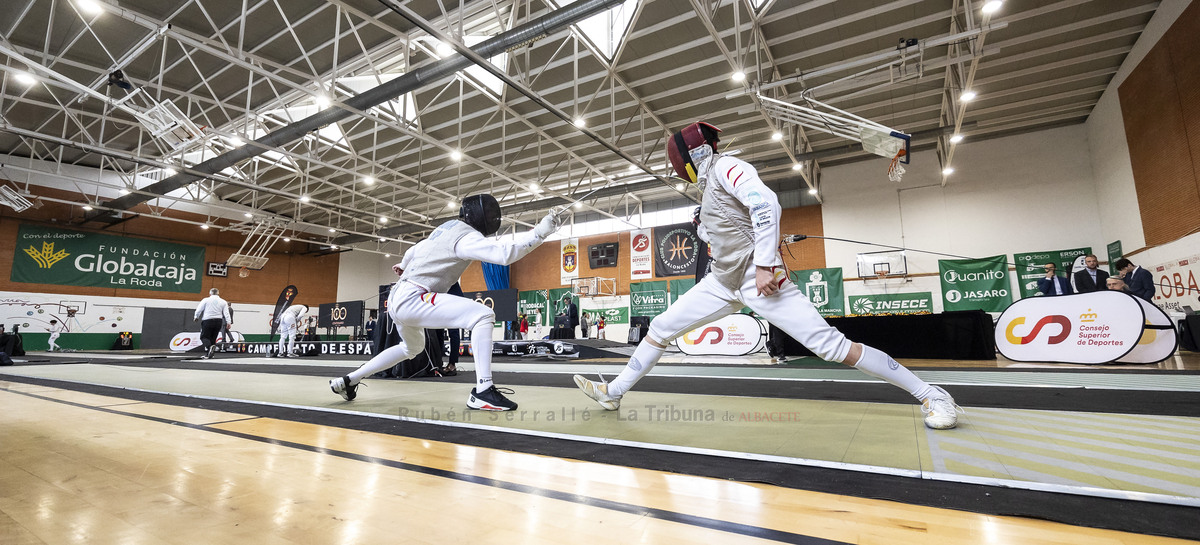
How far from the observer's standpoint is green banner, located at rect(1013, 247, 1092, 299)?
1133 centimetres

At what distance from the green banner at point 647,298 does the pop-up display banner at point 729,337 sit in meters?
8.66

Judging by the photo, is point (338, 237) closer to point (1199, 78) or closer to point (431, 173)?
point (431, 173)

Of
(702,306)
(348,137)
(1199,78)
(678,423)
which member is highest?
(348,137)

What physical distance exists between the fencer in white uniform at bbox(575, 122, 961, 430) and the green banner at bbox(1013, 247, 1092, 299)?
1266 centimetres

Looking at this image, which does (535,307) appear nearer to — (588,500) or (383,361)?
(383,361)

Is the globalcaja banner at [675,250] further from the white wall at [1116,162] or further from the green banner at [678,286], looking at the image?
the white wall at [1116,162]

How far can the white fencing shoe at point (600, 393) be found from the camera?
2299 millimetres

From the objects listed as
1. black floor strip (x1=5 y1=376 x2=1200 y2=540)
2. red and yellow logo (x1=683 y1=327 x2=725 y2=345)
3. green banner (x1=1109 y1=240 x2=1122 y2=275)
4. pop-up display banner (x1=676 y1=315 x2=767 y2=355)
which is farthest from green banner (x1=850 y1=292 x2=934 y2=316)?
black floor strip (x1=5 y1=376 x2=1200 y2=540)

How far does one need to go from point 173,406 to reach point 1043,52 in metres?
13.2

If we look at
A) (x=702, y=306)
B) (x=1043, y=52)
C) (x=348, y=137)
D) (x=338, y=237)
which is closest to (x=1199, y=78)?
(x=1043, y=52)

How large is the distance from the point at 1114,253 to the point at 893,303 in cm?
437

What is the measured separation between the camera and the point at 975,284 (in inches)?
474

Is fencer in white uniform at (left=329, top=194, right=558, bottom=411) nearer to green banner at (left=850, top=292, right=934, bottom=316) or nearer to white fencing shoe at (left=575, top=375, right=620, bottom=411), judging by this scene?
Result: white fencing shoe at (left=575, top=375, right=620, bottom=411)

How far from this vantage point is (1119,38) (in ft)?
28.5
